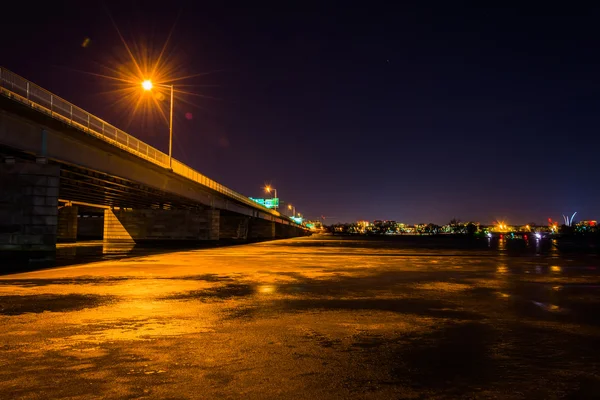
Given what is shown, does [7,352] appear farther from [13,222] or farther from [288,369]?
[13,222]

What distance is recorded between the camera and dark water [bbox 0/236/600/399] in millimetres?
5016

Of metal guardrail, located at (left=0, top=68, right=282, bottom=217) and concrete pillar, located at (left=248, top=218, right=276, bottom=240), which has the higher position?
metal guardrail, located at (left=0, top=68, right=282, bottom=217)

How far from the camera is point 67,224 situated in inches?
2953

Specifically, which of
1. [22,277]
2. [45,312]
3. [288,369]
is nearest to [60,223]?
[22,277]

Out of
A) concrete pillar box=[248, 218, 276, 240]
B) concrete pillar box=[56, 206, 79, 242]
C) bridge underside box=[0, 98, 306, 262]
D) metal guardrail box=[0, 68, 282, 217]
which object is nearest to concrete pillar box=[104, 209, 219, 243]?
concrete pillar box=[56, 206, 79, 242]

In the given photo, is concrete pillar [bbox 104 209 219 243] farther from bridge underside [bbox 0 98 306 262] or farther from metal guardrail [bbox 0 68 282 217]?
metal guardrail [bbox 0 68 282 217]

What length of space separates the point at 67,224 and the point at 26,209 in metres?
55.0

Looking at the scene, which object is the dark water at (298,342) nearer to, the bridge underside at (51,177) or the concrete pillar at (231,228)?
the bridge underside at (51,177)

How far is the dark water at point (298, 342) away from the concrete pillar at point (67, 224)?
6788cm

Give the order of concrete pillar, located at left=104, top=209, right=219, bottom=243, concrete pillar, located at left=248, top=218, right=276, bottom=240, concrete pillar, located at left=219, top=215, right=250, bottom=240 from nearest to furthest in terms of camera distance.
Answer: concrete pillar, located at left=104, top=209, right=219, bottom=243, concrete pillar, located at left=219, top=215, right=250, bottom=240, concrete pillar, located at left=248, top=218, right=276, bottom=240

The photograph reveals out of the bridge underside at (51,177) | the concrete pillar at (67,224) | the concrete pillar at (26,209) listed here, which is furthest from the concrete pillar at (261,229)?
the concrete pillar at (26,209)

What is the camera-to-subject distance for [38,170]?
2566 centimetres

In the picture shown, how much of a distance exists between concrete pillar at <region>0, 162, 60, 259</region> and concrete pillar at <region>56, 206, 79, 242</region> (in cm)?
5301

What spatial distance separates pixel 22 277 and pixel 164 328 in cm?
1159
